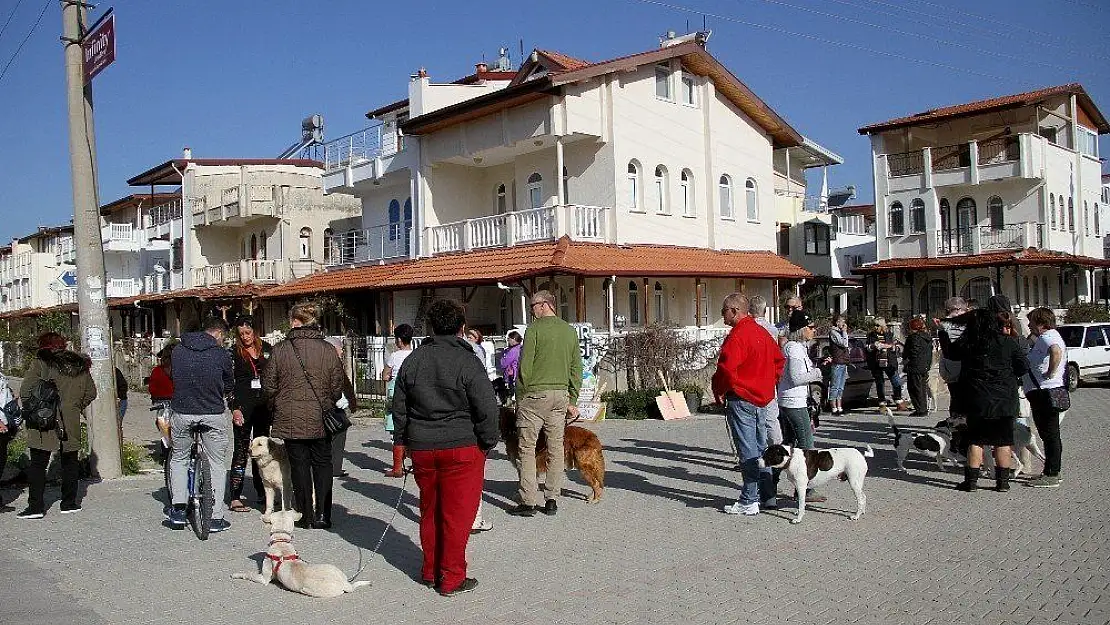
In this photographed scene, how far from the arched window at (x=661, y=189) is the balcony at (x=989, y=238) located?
16.8 m

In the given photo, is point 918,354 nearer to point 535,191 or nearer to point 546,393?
point 546,393

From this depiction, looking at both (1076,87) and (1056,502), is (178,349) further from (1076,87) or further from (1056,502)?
(1076,87)

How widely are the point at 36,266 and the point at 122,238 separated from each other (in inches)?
746

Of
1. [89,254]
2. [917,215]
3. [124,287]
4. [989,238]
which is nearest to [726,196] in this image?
[989,238]

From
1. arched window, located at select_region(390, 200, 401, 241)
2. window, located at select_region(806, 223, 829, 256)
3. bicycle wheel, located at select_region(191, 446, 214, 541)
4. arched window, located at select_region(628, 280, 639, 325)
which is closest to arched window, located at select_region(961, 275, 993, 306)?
window, located at select_region(806, 223, 829, 256)

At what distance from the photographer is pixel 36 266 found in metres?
65.1

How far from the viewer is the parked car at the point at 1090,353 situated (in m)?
22.0

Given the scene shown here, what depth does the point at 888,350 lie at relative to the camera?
17484 mm

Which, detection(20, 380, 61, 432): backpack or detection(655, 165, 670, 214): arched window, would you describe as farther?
detection(655, 165, 670, 214): arched window

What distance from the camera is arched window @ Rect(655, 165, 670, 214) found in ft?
85.1

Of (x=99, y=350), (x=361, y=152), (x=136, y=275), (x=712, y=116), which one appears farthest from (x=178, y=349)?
(x=136, y=275)

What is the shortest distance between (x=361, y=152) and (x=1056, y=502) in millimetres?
25911

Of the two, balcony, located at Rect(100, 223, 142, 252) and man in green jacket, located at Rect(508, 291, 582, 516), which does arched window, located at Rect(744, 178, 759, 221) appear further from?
balcony, located at Rect(100, 223, 142, 252)

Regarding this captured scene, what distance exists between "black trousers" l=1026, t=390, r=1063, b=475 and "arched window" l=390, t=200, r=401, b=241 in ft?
74.7
